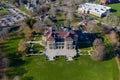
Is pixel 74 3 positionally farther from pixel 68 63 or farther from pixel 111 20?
pixel 68 63

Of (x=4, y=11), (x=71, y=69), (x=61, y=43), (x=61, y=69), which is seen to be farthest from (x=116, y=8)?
(x=61, y=69)

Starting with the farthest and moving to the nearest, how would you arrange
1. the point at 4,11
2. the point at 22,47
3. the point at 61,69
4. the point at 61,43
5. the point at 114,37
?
the point at 4,11 < the point at 114,37 < the point at 61,43 < the point at 22,47 < the point at 61,69

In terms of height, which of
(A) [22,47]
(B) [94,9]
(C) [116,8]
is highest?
(B) [94,9]

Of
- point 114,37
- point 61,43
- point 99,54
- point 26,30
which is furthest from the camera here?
point 26,30

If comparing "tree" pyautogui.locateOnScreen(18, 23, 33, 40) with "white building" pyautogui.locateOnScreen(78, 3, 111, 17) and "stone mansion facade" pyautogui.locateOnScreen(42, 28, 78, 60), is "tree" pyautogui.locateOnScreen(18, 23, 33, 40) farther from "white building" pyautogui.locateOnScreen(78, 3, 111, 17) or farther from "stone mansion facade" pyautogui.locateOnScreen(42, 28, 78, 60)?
"white building" pyautogui.locateOnScreen(78, 3, 111, 17)

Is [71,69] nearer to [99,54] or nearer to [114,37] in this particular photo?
[99,54]

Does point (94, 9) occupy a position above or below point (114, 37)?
above

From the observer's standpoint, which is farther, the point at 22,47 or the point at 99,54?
the point at 22,47
